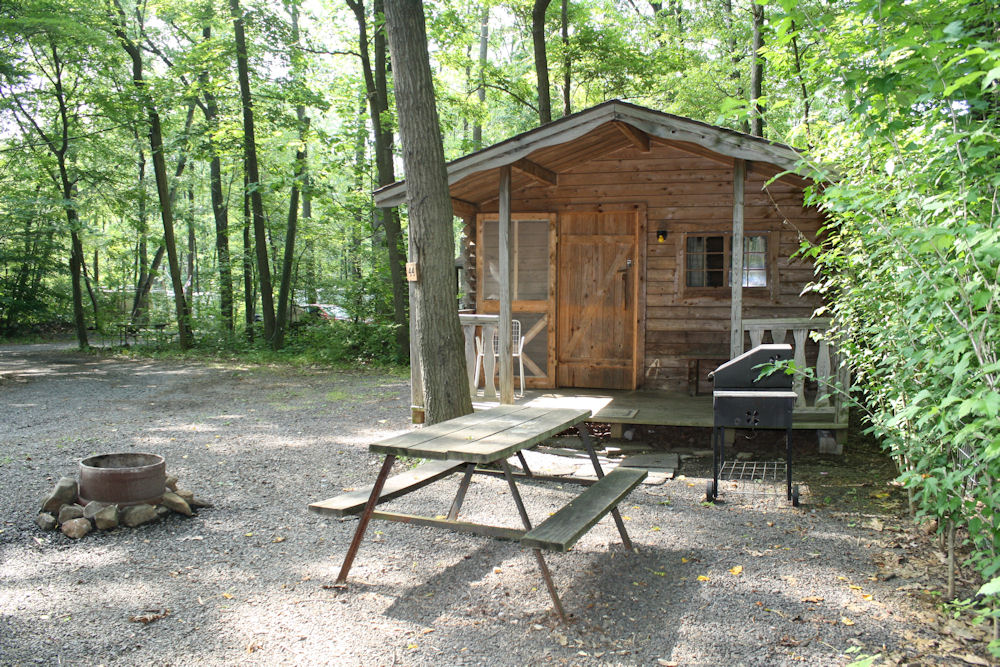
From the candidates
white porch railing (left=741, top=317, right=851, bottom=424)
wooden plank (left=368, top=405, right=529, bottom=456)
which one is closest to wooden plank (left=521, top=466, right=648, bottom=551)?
wooden plank (left=368, top=405, right=529, bottom=456)

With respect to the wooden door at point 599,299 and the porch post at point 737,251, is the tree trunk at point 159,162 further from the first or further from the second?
the porch post at point 737,251

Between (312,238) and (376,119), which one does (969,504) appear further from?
(312,238)

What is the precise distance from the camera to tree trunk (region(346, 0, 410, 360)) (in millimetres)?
15570

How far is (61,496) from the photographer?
4.97 metres

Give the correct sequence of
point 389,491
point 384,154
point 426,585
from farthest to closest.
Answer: point 384,154 < point 389,491 < point 426,585

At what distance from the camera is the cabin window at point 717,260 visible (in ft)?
29.2

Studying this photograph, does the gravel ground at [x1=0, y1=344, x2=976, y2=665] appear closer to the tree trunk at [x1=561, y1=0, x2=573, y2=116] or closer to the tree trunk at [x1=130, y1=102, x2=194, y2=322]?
the tree trunk at [x1=561, y1=0, x2=573, y2=116]

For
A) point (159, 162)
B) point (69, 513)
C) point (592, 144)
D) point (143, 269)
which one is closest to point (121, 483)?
point (69, 513)

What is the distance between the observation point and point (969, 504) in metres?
3.13

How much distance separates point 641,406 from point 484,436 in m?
4.27

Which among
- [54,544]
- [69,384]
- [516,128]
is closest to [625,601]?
[54,544]

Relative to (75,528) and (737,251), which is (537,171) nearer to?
(737,251)

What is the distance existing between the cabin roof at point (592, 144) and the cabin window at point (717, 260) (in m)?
1.55

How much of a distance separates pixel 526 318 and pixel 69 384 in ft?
28.8
